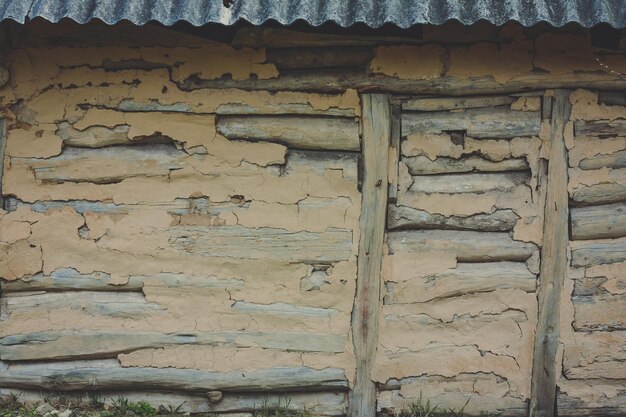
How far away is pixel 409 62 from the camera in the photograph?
4043 millimetres

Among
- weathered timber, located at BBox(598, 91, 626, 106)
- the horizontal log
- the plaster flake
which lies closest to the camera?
the plaster flake

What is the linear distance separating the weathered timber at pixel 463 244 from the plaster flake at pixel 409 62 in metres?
0.90

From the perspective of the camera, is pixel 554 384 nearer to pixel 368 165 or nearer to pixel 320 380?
pixel 320 380

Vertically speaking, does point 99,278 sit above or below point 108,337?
above

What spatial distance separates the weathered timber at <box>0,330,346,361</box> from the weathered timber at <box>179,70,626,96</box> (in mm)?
1424

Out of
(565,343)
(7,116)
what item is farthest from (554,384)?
(7,116)

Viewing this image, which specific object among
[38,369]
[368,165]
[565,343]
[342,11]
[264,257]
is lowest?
[38,369]

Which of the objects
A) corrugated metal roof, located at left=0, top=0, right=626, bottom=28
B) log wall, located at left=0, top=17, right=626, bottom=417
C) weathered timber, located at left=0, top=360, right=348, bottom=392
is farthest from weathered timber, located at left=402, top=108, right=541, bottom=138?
weathered timber, located at left=0, top=360, right=348, bottom=392

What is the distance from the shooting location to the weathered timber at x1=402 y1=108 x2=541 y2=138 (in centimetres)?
413

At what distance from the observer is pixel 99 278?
424 centimetres

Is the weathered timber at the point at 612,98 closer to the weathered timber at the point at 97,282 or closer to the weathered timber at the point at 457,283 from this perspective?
the weathered timber at the point at 457,283

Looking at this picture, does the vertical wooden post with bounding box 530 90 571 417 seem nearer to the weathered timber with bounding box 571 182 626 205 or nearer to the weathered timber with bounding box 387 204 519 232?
the weathered timber with bounding box 571 182 626 205

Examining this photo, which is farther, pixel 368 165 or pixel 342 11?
pixel 368 165

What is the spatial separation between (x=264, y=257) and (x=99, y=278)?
3.19ft
